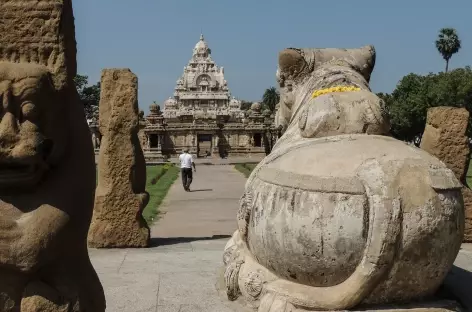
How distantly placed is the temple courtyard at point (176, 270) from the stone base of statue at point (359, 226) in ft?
3.25

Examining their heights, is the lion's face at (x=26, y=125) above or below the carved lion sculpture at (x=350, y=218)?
above

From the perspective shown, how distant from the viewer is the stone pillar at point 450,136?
347 inches

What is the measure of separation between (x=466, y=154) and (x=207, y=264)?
413cm

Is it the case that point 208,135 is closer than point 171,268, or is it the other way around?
point 171,268

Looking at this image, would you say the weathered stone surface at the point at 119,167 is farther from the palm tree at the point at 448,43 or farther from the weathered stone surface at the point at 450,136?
the palm tree at the point at 448,43

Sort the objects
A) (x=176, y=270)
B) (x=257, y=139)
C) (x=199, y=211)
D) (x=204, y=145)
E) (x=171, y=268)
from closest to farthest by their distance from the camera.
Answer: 1. (x=176, y=270)
2. (x=171, y=268)
3. (x=199, y=211)
4. (x=257, y=139)
5. (x=204, y=145)

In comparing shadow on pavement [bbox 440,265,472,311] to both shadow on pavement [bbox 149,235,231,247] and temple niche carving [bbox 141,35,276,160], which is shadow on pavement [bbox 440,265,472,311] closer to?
shadow on pavement [bbox 149,235,231,247]

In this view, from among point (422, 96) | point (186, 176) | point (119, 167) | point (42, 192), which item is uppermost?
point (42, 192)

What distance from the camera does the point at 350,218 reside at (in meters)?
3.91

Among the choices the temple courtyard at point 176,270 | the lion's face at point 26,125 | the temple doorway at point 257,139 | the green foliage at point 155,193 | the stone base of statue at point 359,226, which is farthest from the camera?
the temple doorway at point 257,139

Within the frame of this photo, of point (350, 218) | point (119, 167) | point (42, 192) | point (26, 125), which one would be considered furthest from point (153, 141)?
point (26, 125)

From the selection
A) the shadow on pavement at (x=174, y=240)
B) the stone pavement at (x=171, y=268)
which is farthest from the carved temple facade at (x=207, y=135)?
the shadow on pavement at (x=174, y=240)

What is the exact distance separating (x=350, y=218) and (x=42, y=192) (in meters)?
1.92

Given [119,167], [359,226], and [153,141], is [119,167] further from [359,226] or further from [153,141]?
[153,141]
